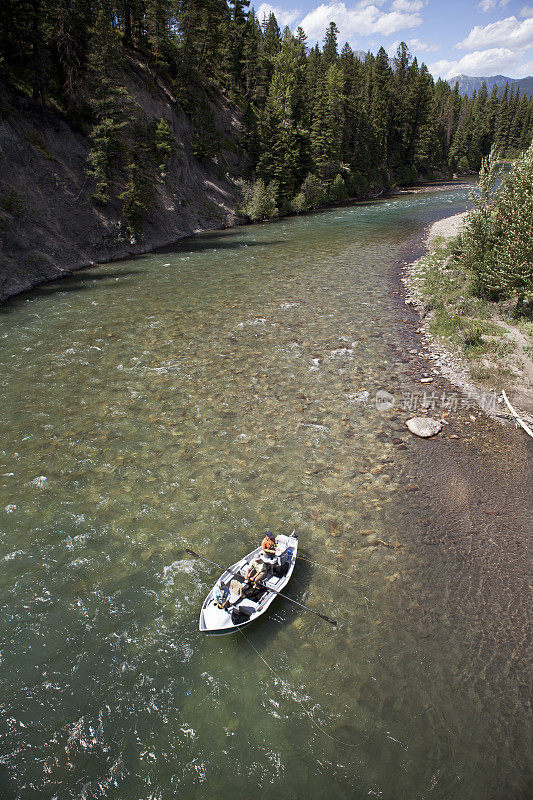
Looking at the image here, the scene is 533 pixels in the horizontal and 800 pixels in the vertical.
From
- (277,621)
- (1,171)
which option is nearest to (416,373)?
(277,621)

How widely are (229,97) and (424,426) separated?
7088cm

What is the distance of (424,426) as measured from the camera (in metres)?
14.6

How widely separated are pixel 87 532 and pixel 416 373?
1391 centimetres

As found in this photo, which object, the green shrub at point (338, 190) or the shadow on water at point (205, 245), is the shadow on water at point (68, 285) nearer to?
the shadow on water at point (205, 245)

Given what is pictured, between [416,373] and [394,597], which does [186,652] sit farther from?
[416,373]

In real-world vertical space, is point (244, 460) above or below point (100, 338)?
below

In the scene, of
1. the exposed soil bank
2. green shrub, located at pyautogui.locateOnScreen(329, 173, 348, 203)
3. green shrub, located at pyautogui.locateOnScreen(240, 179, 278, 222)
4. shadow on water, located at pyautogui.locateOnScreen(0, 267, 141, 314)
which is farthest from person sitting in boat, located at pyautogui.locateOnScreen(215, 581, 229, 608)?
green shrub, located at pyautogui.locateOnScreen(329, 173, 348, 203)

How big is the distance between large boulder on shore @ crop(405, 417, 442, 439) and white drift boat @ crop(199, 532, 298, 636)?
6619mm

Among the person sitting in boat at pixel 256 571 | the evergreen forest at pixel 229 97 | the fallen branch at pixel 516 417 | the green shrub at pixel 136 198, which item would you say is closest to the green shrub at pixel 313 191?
the evergreen forest at pixel 229 97

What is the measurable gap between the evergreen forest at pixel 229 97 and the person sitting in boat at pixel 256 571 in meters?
24.5

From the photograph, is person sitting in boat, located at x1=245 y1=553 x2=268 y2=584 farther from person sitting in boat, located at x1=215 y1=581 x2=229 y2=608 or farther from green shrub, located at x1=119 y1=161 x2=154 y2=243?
green shrub, located at x1=119 y1=161 x2=154 y2=243

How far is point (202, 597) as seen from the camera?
9.34m

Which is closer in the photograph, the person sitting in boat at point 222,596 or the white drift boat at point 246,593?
the white drift boat at point 246,593

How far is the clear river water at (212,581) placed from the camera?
6801mm
